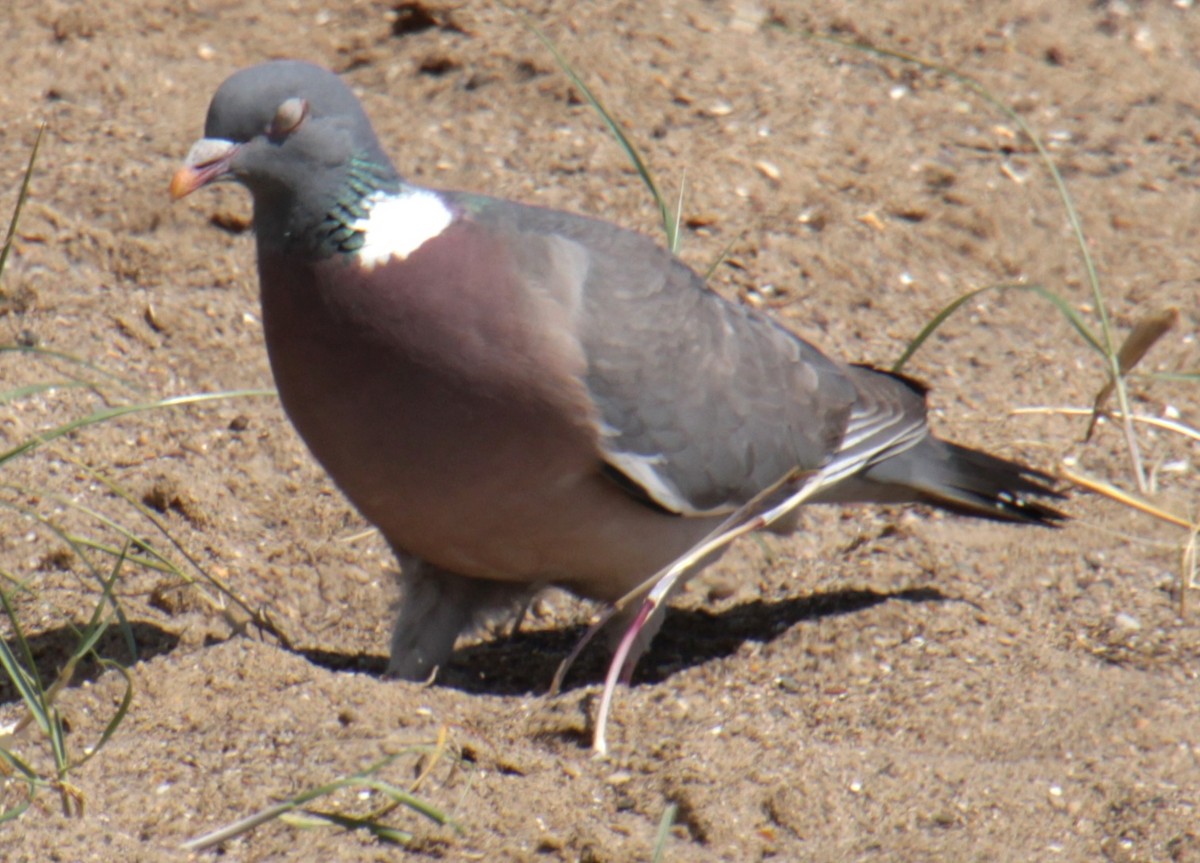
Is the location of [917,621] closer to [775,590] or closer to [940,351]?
[775,590]

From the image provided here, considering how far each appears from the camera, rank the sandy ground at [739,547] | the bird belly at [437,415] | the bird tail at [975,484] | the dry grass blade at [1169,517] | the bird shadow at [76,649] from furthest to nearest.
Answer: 1. the bird tail at [975,484]
2. the dry grass blade at [1169,517]
3. the bird shadow at [76,649]
4. the bird belly at [437,415]
5. the sandy ground at [739,547]

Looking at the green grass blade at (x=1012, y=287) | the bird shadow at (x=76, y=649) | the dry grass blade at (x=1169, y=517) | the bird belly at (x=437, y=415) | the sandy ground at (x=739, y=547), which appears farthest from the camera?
the dry grass blade at (x=1169, y=517)

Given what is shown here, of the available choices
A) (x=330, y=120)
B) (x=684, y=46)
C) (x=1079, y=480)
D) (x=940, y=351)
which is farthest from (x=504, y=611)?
(x=684, y=46)

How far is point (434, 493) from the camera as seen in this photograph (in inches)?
130

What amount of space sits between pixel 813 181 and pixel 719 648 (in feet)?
6.55

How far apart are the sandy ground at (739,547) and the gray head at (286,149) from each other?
0.71 metres

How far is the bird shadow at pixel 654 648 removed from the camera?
385cm

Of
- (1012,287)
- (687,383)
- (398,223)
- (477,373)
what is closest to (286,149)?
(398,223)

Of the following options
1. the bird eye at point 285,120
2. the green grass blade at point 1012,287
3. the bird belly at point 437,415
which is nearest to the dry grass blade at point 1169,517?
the green grass blade at point 1012,287

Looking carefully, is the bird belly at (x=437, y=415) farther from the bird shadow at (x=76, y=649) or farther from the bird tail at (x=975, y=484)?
the bird tail at (x=975, y=484)

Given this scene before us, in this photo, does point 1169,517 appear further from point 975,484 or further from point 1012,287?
point 1012,287

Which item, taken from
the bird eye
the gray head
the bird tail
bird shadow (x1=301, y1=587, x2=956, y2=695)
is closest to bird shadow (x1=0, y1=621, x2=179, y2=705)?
bird shadow (x1=301, y1=587, x2=956, y2=695)

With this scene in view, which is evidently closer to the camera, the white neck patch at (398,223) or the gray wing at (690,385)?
the white neck patch at (398,223)

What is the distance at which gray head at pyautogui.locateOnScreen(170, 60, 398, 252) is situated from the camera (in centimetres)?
323
